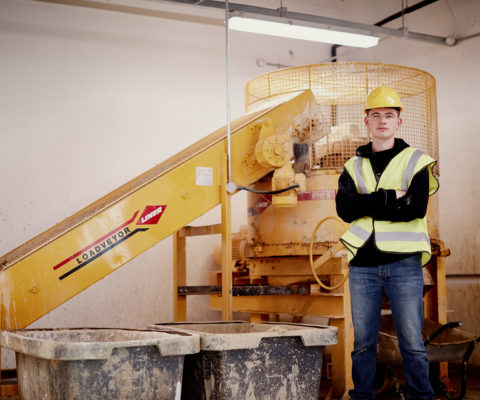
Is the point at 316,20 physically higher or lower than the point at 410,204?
higher

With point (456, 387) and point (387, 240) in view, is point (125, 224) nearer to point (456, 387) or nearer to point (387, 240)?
point (387, 240)

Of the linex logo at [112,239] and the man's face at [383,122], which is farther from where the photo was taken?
the linex logo at [112,239]

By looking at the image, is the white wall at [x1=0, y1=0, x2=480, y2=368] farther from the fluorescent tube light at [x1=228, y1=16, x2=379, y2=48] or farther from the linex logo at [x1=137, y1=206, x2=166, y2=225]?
the linex logo at [x1=137, y1=206, x2=166, y2=225]

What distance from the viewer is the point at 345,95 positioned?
230 inches

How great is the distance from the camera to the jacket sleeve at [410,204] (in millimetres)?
3656

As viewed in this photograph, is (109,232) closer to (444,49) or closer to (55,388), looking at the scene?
(55,388)

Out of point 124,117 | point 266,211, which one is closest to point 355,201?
point 266,211

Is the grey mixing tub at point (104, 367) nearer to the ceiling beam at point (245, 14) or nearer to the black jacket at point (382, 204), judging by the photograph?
the black jacket at point (382, 204)

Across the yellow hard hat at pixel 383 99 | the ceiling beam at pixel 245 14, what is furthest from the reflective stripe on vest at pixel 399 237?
the ceiling beam at pixel 245 14

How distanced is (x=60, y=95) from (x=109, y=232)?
9.95ft

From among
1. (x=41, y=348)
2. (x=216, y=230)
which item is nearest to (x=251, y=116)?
(x=216, y=230)

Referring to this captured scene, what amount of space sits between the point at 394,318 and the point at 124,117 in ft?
15.0

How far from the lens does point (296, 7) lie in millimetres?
8680

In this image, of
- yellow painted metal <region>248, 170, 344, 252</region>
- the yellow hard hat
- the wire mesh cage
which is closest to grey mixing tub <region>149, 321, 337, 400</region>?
the yellow hard hat
